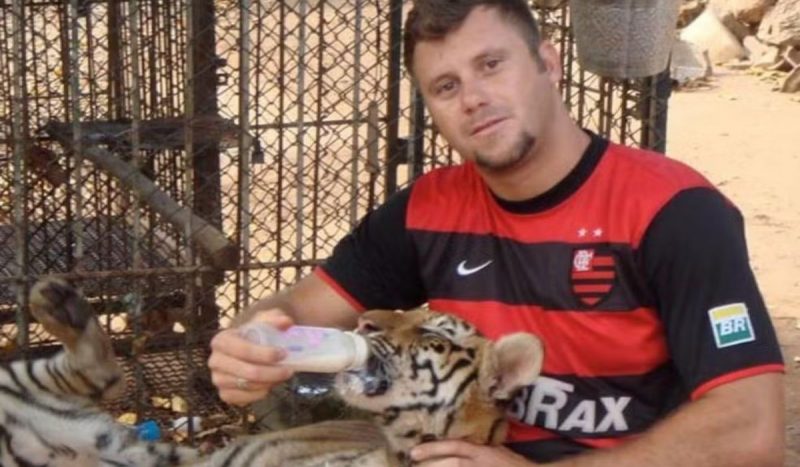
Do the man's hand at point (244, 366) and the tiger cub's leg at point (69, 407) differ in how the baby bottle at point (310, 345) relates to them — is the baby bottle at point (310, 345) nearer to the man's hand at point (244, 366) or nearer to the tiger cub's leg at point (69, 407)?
the man's hand at point (244, 366)

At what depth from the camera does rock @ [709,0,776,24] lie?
1330 centimetres

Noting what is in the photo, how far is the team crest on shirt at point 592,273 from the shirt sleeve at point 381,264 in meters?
0.45

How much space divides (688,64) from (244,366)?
10.4m

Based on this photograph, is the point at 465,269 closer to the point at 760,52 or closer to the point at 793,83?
the point at 793,83

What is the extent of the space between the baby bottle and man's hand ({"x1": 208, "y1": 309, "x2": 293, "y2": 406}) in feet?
0.06

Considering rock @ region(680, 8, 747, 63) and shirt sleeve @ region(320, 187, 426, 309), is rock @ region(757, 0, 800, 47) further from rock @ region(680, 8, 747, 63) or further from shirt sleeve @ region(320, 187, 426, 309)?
shirt sleeve @ region(320, 187, 426, 309)

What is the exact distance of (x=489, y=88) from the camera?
2951 millimetres

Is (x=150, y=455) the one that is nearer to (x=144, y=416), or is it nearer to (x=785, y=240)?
(x=144, y=416)

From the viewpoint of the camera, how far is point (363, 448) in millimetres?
3160

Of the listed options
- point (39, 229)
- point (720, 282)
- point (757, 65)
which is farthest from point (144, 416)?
point (757, 65)

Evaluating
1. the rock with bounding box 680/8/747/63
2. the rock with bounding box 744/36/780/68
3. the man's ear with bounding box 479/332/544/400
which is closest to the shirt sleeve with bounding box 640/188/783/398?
the man's ear with bounding box 479/332/544/400

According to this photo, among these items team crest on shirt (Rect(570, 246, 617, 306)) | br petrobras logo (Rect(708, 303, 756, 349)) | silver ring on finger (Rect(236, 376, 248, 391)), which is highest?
team crest on shirt (Rect(570, 246, 617, 306))

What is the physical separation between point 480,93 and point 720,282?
2.06 ft

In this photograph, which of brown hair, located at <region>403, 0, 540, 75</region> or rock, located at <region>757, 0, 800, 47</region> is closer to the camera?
brown hair, located at <region>403, 0, 540, 75</region>
